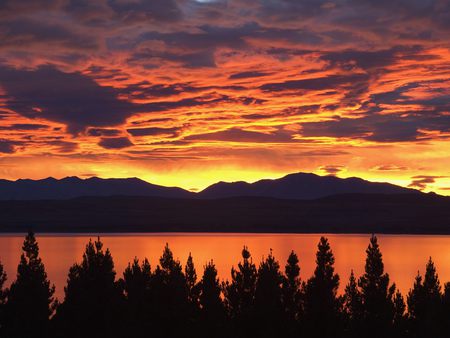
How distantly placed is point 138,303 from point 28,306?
37.4 feet

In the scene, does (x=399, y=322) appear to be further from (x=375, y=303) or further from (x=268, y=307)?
(x=268, y=307)

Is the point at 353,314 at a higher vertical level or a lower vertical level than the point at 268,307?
lower

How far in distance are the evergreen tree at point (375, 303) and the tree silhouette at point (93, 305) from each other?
27946mm

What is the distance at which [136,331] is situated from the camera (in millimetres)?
61656

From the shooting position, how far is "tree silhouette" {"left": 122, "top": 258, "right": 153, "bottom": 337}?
62.2 m

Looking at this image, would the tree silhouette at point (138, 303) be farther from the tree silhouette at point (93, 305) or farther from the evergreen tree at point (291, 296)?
the evergreen tree at point (291, 296)

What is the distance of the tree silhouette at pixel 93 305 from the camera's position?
64.1 metres

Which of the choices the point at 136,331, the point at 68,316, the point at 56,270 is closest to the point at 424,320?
the point at 136,331

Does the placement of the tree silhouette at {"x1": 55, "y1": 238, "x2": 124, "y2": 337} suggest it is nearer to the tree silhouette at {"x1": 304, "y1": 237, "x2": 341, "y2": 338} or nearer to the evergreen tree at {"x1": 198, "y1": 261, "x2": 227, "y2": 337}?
the evergreen tree at {"x1": 198, "y1": 261, "x2": 227, "y2": 337}

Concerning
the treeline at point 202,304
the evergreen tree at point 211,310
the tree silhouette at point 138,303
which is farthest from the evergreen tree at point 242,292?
the tree silhouette at point 138,303

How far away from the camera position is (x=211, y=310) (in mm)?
→ 70188

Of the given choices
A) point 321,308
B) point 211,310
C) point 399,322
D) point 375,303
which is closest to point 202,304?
point 211,310

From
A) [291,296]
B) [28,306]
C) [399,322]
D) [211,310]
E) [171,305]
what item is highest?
[291,296]

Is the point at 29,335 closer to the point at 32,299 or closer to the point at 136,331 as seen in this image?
the point at 32,299
